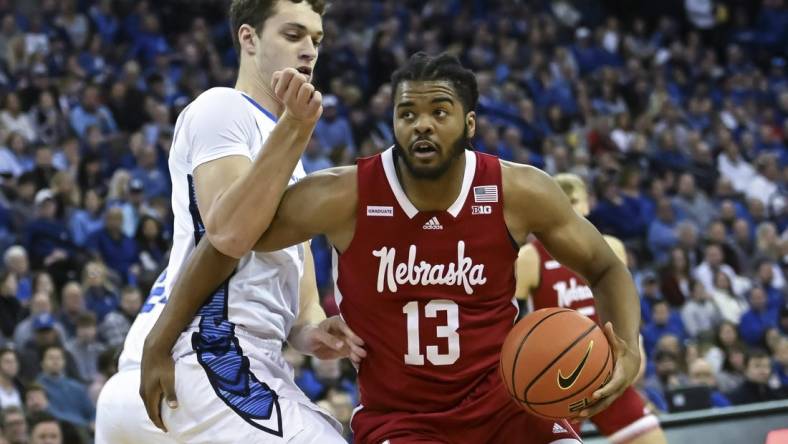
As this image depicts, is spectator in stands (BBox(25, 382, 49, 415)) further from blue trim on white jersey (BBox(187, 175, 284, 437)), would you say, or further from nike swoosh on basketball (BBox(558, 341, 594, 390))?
nike swoosh on basketball (BBox(558, 341, 594, 390))

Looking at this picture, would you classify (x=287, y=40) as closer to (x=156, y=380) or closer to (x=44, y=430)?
(x=156, y=380)

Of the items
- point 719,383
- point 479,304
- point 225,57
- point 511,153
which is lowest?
point 719,383

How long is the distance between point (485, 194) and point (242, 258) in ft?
2.56

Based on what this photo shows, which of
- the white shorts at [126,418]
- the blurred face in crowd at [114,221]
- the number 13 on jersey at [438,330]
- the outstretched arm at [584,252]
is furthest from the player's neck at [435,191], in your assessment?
the blurred face in crowd at [114,221]

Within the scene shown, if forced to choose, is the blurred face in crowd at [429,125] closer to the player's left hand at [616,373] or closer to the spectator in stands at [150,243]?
the player's left hand at [616,373]

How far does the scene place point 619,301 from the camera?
3.90 metres

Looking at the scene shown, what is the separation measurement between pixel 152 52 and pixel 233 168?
1148cm

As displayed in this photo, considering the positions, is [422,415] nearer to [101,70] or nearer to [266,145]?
[266,145]

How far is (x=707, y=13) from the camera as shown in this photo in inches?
840

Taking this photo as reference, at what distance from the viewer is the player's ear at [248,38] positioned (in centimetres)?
401

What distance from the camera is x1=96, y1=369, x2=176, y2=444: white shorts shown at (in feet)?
12.0

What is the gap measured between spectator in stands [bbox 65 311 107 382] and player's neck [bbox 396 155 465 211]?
614 cm

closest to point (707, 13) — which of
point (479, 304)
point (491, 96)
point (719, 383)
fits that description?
point (491, 96)

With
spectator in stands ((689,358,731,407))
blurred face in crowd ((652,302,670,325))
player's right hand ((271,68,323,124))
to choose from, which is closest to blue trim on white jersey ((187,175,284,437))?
player's right hand ((271,68,323,124))
